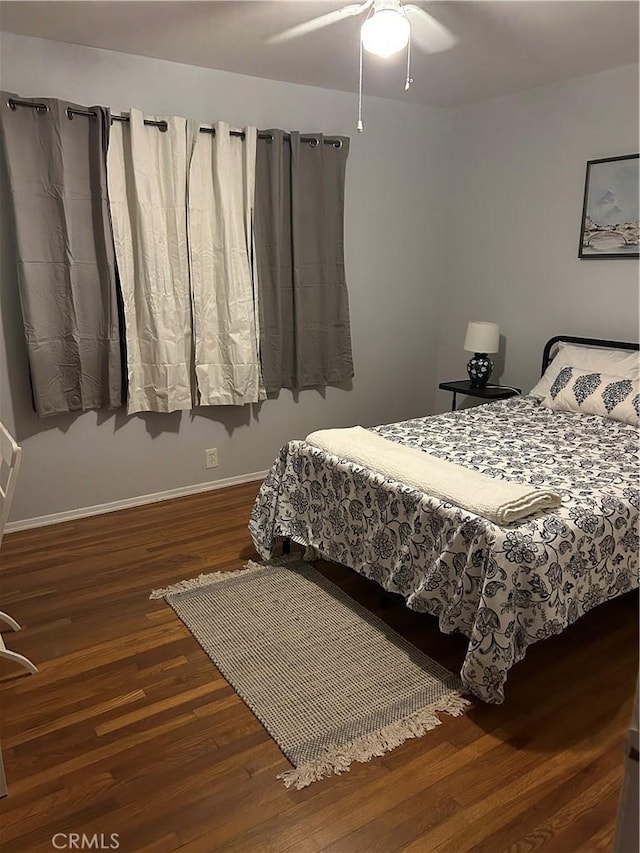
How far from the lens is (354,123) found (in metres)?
4.08

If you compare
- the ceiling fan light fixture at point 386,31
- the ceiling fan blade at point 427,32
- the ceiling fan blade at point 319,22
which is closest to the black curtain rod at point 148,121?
the ceiling fan blade at point 319,22

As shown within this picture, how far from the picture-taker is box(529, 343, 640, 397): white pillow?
3.38m

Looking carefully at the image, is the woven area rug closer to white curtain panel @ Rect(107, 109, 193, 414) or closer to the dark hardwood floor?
the dark hardwood floor

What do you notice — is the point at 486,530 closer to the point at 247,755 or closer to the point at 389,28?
the point at 247,755

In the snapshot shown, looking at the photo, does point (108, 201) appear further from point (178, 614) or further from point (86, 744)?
point (86, 744)

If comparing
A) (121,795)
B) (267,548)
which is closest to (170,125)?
→ (267,548)

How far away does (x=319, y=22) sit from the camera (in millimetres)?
2775

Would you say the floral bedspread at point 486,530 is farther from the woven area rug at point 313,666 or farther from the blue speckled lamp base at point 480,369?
the blue speckled lamp base at point 480,369

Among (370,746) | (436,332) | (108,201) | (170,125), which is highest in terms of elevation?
(170,125)

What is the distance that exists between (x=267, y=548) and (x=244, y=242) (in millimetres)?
1796

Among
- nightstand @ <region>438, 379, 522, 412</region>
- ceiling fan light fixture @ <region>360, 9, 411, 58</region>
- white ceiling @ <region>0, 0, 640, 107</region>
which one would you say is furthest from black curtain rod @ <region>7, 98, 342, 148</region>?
nightstand @ <region>438, 379, 522, 412</region>

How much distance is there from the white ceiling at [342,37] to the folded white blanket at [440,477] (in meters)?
1.82

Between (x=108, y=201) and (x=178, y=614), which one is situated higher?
(x=108, y=201)

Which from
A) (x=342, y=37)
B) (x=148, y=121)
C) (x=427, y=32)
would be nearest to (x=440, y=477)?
(x=427, y=32)
